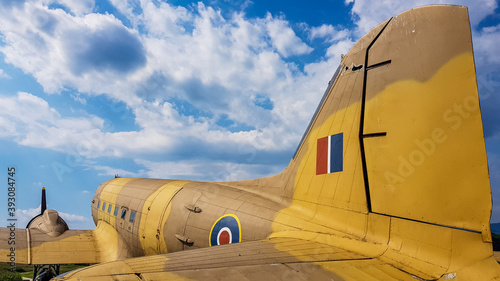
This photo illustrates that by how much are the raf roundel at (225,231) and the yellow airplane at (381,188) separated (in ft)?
0.10

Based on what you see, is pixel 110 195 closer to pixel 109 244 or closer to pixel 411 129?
pixel 109 244

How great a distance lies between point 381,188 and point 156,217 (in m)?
7.16

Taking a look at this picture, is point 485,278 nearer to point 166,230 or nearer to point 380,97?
point 380,97

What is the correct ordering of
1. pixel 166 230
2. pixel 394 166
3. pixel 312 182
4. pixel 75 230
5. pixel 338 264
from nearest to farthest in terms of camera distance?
pixel 338 264 → pixel 394 166 → pixel 312 182 → pixel 166 230 → pixel 75 230

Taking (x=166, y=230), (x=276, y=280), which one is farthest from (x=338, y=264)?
(x=166, y=230)

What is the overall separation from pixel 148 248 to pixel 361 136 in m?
7.82

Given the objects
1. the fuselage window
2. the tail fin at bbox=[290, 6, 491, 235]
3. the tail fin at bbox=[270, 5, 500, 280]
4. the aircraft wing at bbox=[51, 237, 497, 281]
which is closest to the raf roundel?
the tail fin at bbox=[270, 5, 500, 280]

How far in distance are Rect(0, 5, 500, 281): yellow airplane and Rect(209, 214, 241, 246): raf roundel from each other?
30mm

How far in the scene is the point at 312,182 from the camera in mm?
6387

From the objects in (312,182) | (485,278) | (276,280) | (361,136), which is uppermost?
(361,136)

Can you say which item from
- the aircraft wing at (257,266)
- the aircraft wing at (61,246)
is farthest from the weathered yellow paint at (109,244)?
the aircraft wing at (257,266)

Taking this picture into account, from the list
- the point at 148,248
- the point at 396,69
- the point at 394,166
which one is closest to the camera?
the point at 394,166

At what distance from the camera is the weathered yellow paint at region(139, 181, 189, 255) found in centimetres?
928

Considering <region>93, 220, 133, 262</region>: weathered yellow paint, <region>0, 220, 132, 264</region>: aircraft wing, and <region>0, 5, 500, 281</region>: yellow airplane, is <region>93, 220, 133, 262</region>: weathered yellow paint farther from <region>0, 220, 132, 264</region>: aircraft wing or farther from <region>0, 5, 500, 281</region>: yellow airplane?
<region>0, 5, 500, 281</region>: yellow airplane
